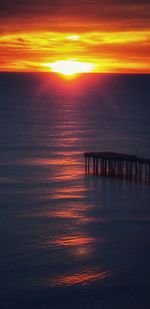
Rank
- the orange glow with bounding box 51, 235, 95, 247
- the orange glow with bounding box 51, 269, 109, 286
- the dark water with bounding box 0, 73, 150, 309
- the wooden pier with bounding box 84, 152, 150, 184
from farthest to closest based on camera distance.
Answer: the wooden pier with bounding box 84, 152, 150, 184, the orange glow with bounding box 51, 235, 95, 247, the orange glow with bounding box 51, 269, 109, 286, the dark water with bounding box 0, 73, 150, 309

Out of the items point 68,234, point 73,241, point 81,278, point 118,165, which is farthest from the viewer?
point 118,165

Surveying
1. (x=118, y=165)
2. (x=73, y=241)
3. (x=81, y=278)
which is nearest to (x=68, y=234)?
(x=73, y=241)

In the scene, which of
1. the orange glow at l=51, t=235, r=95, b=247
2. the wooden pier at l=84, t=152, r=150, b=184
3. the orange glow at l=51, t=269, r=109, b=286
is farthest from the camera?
the wooden pier at l=84, t=152, r=150, b=184

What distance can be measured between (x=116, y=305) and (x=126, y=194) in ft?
52.5

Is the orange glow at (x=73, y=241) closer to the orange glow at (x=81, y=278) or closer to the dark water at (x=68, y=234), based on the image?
the dark water at (x=68, y=234)

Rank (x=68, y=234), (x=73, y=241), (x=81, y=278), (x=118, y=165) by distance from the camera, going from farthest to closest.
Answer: (x=118, y=165) < (x=68, y=234) < (x=73, y=241) < (x=81, y=278)

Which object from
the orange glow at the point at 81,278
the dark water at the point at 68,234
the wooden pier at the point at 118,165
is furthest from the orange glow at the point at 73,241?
the wooden pier at the point at 118,165

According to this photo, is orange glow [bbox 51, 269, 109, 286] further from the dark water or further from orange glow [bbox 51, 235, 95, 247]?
orange glow [bbox 51, 235, 95, 247]

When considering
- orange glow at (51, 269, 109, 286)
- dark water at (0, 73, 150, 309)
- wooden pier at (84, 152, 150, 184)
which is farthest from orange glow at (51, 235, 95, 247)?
wooden pier at (84, 152, 150, 184)

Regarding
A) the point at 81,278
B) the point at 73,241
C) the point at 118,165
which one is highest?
the point at 118,165

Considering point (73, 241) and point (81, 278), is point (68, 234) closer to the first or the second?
point (73, 241)

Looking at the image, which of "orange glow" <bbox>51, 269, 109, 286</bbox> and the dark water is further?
"orange glow" <bbox>51, 269, 109, 286</bbox>

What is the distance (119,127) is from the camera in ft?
286

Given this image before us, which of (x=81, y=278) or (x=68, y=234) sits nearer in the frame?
(x=81, y=278)
